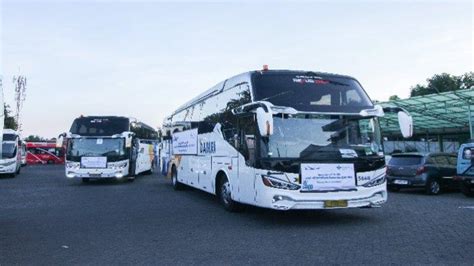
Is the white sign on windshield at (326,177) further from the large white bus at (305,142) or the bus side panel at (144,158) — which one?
the bus side panel at (144,158)

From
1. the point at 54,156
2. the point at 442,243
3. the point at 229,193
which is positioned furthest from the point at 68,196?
the point at 54,156

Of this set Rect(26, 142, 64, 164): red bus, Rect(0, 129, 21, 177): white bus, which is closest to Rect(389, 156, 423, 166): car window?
Rect(0, 129, 21, 177): white bus

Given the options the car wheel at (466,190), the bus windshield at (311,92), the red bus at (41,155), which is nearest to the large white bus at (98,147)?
the bus windshield at (311,92)

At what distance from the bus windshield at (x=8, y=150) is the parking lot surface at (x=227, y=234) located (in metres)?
15.3

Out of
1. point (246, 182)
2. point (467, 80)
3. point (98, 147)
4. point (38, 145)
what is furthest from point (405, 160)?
point (467, 80)

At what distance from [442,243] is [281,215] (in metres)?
4.17

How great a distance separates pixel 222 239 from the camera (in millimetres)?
7949

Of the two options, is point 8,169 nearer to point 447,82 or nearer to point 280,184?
point 280,184

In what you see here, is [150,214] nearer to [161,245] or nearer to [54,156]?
[161,245]

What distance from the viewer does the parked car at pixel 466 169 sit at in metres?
14.7

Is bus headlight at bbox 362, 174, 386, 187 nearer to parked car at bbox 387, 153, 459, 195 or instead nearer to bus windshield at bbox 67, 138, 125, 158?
parked car at bbox 387, 153, 459, 195

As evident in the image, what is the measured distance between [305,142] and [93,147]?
13231 millimetres

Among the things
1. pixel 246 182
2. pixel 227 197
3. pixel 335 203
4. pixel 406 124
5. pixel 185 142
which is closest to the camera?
pixel 335 203

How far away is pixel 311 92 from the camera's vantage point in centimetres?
965
